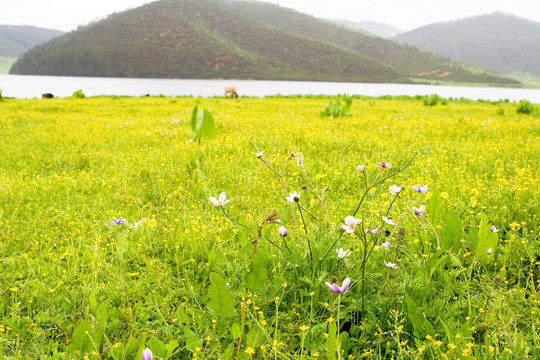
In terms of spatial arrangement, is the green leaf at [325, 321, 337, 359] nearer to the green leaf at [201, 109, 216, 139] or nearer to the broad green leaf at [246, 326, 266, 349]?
the broad green leaf at [246, 326, 266, 349]

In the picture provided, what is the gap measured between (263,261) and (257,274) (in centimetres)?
9

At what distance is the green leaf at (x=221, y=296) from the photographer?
79.4 inches

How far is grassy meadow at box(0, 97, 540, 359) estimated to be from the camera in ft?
6.41

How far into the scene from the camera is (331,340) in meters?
1.69

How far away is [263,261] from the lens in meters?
2.09

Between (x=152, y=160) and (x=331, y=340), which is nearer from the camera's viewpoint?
(x=331, y=340)

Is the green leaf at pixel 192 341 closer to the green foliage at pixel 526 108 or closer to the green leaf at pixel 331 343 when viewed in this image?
the green leaf at pixel 331 343

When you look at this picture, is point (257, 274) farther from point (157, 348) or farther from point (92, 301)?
point (92, 301)

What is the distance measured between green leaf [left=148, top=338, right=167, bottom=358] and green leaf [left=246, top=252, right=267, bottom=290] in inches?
22.3

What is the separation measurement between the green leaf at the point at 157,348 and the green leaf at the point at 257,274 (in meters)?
0.57

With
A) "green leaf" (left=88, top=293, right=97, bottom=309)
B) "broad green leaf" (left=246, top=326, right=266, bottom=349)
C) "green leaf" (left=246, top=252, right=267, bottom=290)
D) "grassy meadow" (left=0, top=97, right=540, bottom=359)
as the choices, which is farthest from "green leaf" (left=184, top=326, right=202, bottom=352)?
"green leaf" (left=88, top=293, right=97, bottom=309)

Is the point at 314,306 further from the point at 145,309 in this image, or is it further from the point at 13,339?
the point at 13,339

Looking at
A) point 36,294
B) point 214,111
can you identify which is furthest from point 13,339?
point 214,111

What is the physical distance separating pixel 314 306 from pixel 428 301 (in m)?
0.70
